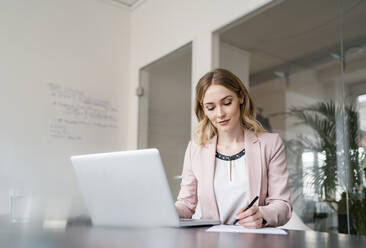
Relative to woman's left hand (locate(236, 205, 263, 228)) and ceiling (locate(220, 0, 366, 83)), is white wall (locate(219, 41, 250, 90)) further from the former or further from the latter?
woman's left hand (locate(236, 205, 263, 228))

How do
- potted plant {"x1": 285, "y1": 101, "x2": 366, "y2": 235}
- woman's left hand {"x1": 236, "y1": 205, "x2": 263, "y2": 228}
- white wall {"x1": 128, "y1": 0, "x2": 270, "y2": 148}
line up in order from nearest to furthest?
woman's left hand {"x1": 236, "y1": 205, "x2": 263, "y2": 228}
potted plant {"x1": 285, "y1": 101, "x2": 366, "y2": 235}
white wall {"x1": 128, "y1": 0, "x2": 270, "y2": 148}

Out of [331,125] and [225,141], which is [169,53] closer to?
[331,125]

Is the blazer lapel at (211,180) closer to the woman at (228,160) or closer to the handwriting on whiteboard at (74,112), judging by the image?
the woman at (228,160)

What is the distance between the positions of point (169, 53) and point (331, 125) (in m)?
1.60

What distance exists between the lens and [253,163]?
4.85ft

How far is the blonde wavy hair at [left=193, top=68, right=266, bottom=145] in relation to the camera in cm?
156

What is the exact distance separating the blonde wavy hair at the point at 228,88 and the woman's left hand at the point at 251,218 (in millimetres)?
487

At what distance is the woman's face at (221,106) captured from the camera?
153cm

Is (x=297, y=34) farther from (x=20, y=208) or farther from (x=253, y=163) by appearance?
(x=20, y=208)

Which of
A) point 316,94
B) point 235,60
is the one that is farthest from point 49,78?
point 316,94

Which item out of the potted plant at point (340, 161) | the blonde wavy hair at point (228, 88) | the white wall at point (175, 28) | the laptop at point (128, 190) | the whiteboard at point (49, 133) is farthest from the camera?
the whiteboard at point (49, 133)

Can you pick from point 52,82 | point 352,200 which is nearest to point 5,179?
point 52,82

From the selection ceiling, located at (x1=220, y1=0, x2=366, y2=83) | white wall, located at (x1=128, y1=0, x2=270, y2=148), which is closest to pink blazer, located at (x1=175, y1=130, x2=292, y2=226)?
ceiling, located at (x1=220, y1=0, x2=366, y2=83)

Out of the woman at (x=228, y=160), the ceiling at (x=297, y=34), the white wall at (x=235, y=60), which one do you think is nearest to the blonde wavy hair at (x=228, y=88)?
the woman at (x=228, y=160)
